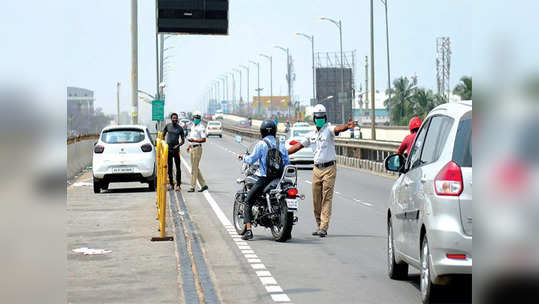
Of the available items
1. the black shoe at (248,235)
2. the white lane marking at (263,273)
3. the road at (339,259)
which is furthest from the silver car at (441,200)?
the black shoe at (248,235)

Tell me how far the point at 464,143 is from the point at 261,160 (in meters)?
7.78

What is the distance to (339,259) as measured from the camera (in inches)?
512

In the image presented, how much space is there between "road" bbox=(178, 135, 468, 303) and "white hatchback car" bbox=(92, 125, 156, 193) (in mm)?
3578

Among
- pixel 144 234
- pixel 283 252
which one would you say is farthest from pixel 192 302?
pixel 144 234

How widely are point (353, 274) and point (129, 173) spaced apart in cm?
1708

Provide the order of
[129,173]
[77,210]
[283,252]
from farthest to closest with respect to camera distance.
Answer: [129,173], [77,210], [283,252]

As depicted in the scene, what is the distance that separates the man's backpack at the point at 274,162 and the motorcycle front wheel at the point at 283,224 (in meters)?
0.49

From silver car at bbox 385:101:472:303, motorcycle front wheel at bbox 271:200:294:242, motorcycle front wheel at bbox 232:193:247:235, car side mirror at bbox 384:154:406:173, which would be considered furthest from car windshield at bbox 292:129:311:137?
silver car at bbox 385:101:472:303

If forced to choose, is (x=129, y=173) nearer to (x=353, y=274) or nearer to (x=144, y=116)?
(x=353, y=274)

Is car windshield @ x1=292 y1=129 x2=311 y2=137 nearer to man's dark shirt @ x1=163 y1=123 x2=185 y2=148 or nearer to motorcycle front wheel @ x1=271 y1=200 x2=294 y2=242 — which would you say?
man's dark shirt @ x1=163 y1=123 x2=185 y2=148

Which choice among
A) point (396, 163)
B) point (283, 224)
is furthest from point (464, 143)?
point (283, 224)

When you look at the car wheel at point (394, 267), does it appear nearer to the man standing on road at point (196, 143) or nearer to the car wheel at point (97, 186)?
the man standing on road at point (196, 143)
